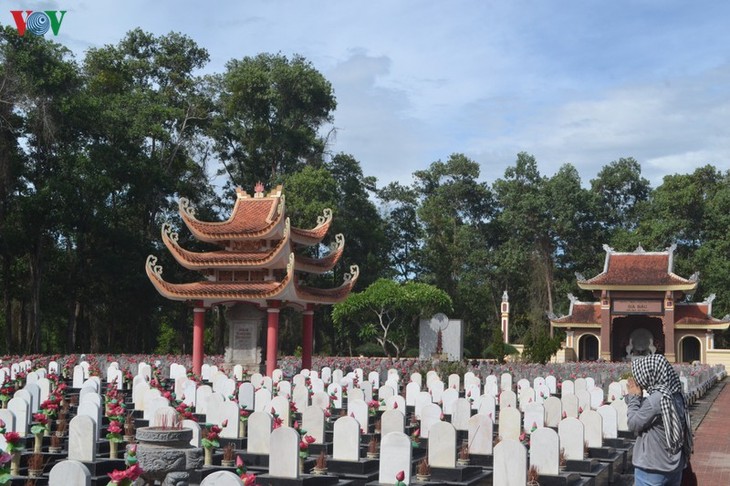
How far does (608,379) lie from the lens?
98.9 ft

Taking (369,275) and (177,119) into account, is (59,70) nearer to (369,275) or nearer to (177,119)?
(177,119)

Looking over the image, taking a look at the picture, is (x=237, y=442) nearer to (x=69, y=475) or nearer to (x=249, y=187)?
(x=69, y=475)

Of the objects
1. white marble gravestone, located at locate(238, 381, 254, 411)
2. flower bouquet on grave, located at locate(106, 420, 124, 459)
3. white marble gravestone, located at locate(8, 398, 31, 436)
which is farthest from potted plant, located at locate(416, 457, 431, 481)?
white marble gravestone, located at locate(238, 381, 254, 411)

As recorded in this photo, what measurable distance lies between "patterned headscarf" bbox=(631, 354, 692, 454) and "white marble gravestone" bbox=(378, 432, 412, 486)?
14.4ft

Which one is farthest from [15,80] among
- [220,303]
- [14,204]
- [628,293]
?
[628,293]

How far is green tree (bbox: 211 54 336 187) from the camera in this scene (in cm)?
5444

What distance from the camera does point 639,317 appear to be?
56.8m

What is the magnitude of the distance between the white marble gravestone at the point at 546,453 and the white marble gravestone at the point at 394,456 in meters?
1.75

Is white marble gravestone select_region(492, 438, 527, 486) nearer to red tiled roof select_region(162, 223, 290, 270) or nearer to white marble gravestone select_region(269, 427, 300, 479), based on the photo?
white marble gravestone select_region(269, 427, 300, 479)

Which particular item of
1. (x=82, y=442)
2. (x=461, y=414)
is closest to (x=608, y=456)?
(x=461, y=414)

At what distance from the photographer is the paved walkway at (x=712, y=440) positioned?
551 inches

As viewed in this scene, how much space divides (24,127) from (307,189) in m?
15.8

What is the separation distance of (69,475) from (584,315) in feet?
168

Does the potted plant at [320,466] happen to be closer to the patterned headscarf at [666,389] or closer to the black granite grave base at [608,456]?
the black granite grave base at [608,456]
